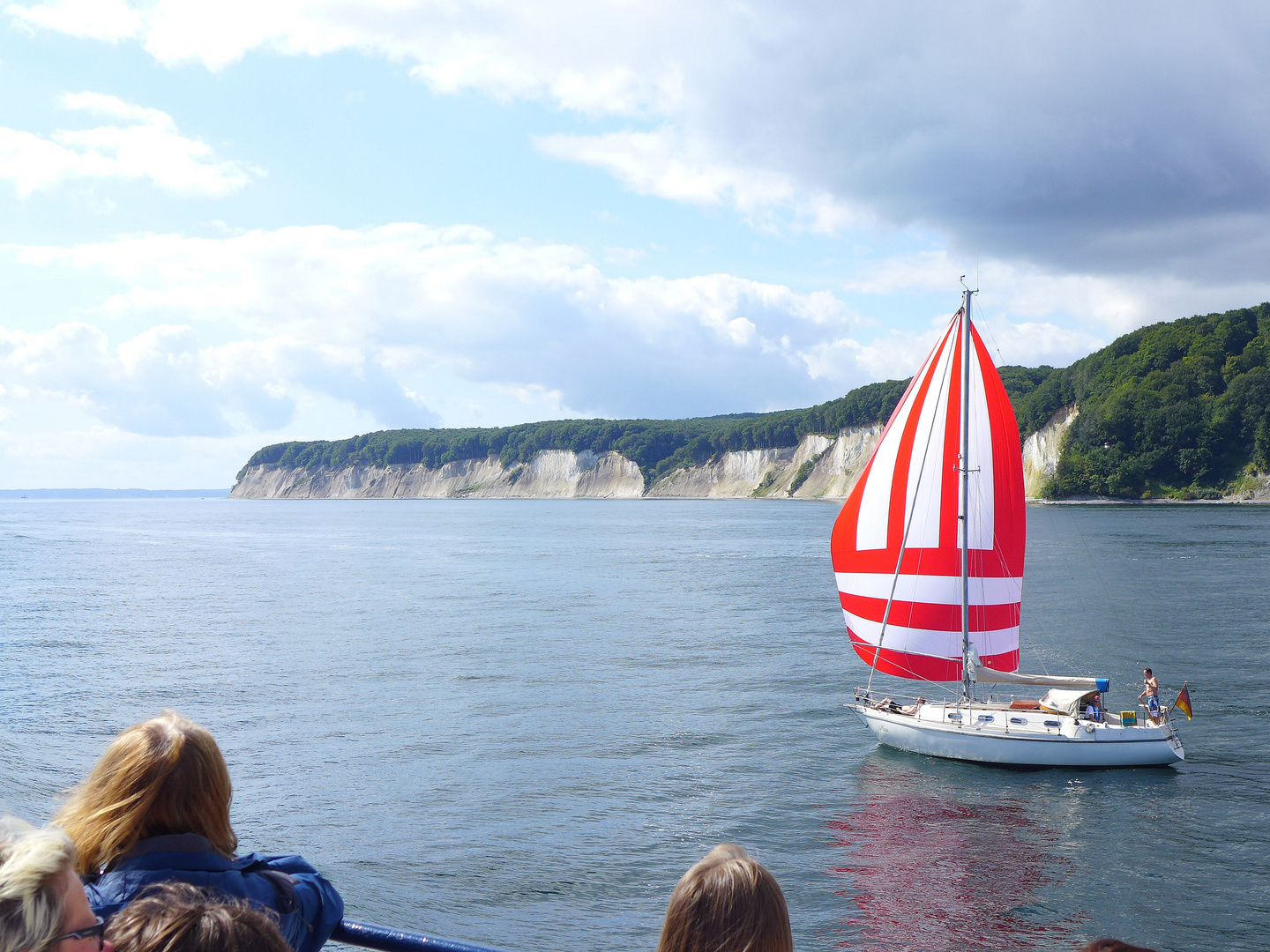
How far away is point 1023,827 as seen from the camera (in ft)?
57.6

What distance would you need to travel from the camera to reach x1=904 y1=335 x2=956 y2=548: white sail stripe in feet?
74.5

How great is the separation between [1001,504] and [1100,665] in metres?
12.4

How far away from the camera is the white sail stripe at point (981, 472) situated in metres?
22.5

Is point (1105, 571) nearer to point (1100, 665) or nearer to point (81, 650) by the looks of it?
point (1100, 665)

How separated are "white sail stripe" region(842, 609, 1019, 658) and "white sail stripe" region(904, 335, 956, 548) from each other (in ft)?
6.87

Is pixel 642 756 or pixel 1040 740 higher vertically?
pixel 1040 740

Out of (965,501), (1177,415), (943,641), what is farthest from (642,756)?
(1177,415)

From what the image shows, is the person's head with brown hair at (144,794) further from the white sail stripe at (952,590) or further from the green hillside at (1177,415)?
the green hillside at (1177,415)

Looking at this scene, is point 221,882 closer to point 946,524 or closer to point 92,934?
point 92,934

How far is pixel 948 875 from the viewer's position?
15.7m

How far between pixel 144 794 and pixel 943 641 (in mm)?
21673

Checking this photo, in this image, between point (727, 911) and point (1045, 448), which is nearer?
point (727, 911)

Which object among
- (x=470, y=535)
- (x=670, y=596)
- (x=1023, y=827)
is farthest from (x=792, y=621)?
(x=470, y=535)

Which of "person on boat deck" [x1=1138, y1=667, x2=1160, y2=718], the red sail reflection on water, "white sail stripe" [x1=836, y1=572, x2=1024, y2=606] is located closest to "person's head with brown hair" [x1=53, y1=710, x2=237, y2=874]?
the red sail reflection on water
